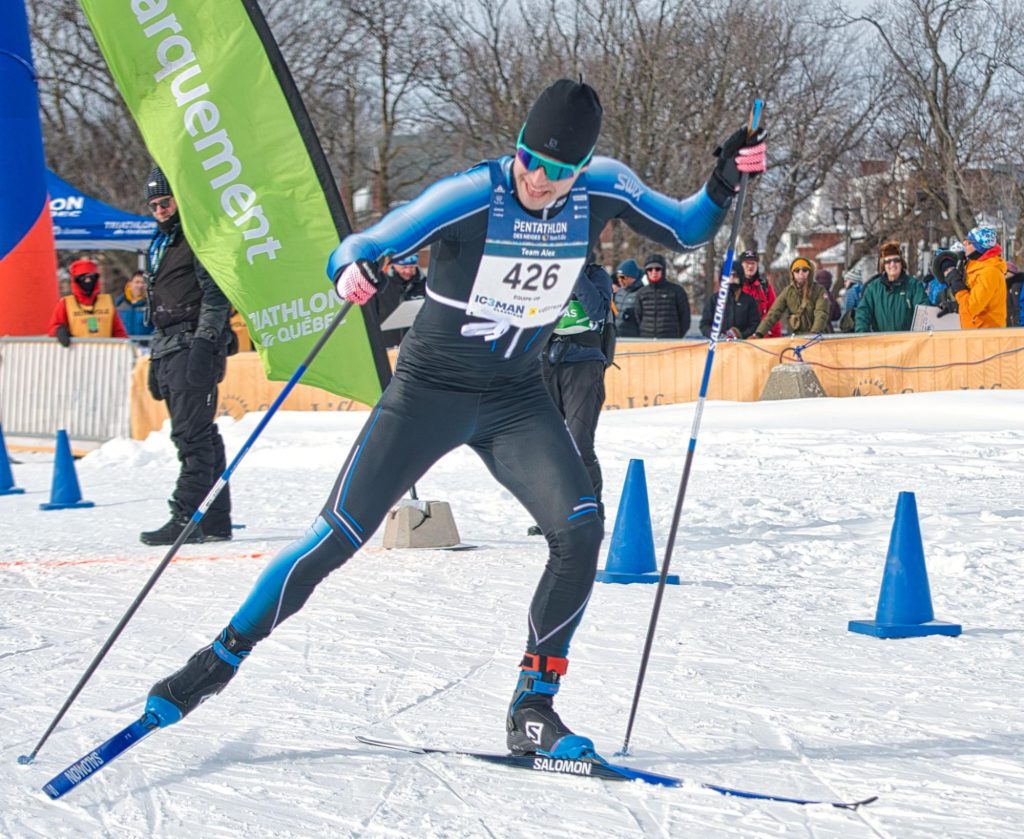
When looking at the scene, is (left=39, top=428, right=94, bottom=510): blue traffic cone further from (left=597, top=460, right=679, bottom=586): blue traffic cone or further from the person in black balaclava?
(left=597, top=460, right=679, bottom=586): blue traffic cone

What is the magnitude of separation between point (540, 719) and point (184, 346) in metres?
4.68

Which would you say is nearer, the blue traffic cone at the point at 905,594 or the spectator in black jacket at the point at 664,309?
the blue traffic cone at the point at 905,594

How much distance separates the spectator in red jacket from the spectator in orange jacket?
72.3 inches

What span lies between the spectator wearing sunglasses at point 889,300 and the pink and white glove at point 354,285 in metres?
10.4

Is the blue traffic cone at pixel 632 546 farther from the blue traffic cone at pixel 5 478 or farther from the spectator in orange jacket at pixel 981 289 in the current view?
the spectator in orange jacket at pixel 981 289

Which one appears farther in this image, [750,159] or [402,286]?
[402,286]

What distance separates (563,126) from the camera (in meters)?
3.74

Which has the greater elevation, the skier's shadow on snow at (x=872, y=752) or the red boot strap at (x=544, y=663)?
the red boot strap at (x=544, y=663)

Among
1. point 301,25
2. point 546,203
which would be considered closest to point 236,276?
point 546,203

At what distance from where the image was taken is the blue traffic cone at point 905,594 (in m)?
5.55

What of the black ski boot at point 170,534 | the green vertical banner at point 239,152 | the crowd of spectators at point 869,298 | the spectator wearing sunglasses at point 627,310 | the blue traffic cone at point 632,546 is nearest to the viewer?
the blue traffic cone at point 632,546

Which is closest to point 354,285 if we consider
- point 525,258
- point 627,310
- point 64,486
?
point 525,258

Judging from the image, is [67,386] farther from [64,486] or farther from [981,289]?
[981,289]

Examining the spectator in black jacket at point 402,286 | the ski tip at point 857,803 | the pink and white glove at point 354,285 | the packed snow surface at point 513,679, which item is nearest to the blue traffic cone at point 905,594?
the packed snow surface at point 513,679
